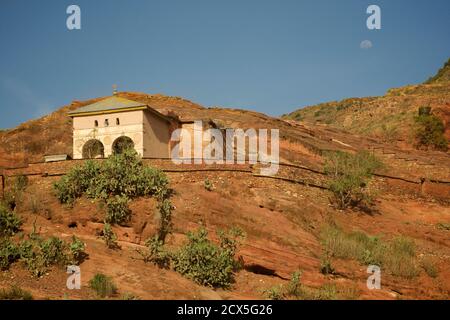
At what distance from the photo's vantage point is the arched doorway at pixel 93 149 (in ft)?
89.7

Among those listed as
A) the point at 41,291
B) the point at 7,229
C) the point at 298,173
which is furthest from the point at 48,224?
the point at 298,173

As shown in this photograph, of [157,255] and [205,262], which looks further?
[157,255]

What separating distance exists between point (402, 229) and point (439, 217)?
389cm

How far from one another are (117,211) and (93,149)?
9.39m

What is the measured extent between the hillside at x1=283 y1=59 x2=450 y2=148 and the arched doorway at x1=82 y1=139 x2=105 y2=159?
1133 inches

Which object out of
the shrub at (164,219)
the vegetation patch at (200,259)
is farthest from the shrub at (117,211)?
the vegetation patch at (200,259)

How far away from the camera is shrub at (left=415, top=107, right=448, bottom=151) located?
1885 inches

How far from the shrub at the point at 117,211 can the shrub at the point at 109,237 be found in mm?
718

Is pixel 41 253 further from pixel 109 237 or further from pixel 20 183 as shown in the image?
pixel 20 183

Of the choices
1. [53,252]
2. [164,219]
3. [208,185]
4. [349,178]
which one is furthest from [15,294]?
[349,178]

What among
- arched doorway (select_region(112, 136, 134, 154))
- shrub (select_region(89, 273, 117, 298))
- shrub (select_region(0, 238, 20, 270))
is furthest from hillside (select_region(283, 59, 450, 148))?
shrub (select_region(0, 238, 20, 270))

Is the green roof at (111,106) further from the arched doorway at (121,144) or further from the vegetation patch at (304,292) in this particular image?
the vegetation patch at (304,292)

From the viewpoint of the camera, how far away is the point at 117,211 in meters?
19.4
